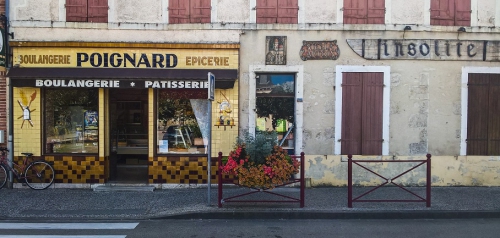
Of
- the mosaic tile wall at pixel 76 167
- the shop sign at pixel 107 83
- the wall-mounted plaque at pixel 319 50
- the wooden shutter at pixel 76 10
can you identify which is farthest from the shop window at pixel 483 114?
the wooden shutter at pixel 76 10

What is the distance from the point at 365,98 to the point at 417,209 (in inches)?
122

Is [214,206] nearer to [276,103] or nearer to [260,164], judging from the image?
[260,164]

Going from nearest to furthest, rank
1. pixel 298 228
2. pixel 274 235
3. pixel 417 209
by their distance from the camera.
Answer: pixel 274 235 < pixel 298 228 < pixel 417 209

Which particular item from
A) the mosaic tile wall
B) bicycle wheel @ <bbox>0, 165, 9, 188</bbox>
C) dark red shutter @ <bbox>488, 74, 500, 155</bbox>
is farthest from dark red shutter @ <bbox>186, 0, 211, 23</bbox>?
dark red shutter @ <bbox>488, 74, 500, 155</bbox>

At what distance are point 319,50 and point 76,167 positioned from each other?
21.2 ft

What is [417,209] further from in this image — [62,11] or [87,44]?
[62,11]

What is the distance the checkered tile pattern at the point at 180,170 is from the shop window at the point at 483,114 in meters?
6.31

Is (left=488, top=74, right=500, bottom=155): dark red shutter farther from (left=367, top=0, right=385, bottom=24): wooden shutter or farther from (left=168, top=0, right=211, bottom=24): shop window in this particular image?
(left=168, top=0, right=211, bottom=24): shop window

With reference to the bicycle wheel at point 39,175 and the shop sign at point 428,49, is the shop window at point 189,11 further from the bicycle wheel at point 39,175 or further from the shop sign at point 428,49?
the bicycle wheel at point 39,175

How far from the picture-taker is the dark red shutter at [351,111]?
9602 millimetres

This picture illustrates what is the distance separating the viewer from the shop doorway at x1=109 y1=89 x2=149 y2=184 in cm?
1019

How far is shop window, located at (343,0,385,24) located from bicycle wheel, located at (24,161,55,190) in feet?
26.0

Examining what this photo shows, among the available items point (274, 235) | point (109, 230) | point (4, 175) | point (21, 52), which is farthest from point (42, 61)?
point (274, 235)

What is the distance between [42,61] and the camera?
369 inches
